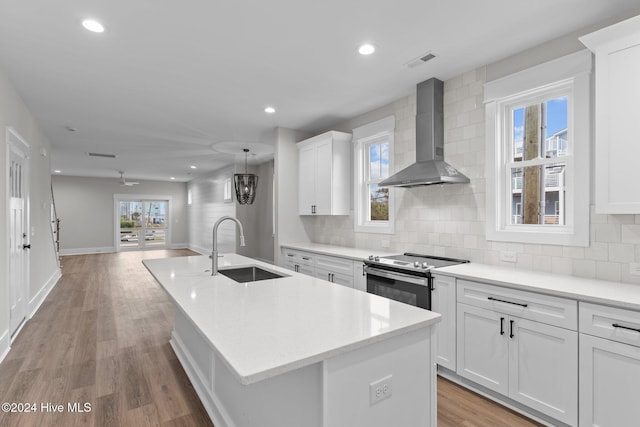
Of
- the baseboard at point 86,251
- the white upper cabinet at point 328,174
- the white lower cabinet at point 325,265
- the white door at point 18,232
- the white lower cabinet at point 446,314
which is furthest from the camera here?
the baseboard at point 86,251

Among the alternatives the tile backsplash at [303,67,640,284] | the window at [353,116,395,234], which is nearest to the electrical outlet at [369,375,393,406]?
the tile backsplash at [303,67,640,284]

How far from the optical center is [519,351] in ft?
6.98

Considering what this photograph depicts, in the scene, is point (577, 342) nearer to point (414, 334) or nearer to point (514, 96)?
point (414, 334)

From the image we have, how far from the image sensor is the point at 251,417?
168cm

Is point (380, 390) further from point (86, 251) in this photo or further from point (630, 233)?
point (86, 251)

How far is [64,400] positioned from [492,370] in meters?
3.01

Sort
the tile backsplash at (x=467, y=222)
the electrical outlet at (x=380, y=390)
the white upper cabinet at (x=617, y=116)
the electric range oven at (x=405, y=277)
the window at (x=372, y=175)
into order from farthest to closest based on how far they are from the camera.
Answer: the window at (x=372, y=175)
the electric range oven at (x=405, y=277)
the tile backsplash at (x=467, y=222)
the white upper cabinet at (x=617, y=116)
the electrical outlet at (x=380, y=390)

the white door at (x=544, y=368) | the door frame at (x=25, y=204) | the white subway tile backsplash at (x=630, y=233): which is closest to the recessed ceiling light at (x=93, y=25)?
the door frame at (x=25, y=204)

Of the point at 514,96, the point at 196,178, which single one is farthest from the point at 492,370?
the point at 196,178

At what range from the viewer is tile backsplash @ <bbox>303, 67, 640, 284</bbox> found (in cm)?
219

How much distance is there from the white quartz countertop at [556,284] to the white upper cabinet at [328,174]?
1.97m

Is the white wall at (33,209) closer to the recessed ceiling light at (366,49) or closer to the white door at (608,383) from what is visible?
the recessed ceiling light at (366,49)

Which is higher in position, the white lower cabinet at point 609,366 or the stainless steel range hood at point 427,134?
the stainless steel range hood at point 427,134

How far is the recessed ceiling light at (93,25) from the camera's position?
2230mm
